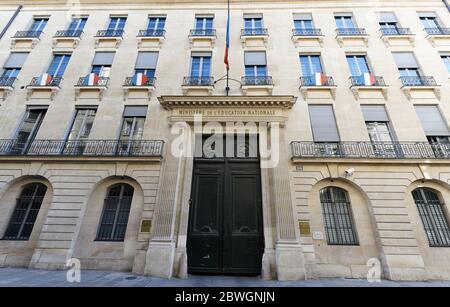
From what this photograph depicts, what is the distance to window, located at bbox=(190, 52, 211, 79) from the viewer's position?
11.0 metres

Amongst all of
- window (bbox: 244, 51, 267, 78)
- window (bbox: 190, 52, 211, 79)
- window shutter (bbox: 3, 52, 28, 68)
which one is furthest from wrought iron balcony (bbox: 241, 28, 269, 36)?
window shutter (bbox: 3, 52, 28, 68)

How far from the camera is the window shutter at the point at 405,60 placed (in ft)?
35.2

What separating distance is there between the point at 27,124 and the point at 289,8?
50.6ft

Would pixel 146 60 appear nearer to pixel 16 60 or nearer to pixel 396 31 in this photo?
pixel 16 60

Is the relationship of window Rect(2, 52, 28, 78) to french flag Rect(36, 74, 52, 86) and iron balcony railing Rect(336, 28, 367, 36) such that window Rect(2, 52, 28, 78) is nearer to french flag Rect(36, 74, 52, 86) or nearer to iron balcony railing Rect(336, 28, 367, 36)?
french flag Rect(36, 74, 52, 86)

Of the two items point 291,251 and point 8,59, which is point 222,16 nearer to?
point 8,59

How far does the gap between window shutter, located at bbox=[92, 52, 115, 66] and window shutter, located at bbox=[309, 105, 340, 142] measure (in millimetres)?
10669

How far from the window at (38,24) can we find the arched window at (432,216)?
2120cm

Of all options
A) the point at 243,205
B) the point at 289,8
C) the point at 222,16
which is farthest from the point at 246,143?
the point at 289,8

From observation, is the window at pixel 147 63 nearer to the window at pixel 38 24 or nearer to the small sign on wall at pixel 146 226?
the window at pixel 38 24

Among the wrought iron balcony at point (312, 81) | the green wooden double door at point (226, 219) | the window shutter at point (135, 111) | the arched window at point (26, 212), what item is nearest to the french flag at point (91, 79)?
the window shutter at point (135, 111)

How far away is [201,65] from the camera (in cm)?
1130

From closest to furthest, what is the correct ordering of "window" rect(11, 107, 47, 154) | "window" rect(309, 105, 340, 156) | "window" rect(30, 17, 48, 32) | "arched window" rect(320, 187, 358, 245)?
"arched window" rect(320, 187, 358, 245)
"window" rect(309, 105, 340, 156)
"window" rect(11, 107, 47, 154)
"window" rect(30, 17, 48, 32)

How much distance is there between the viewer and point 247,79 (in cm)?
1052
